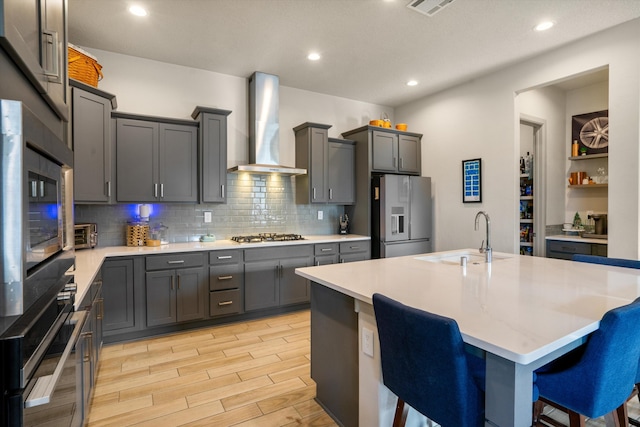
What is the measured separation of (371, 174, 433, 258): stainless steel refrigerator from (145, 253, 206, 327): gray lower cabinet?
7.65 ft

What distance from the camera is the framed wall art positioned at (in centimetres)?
448

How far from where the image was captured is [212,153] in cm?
386

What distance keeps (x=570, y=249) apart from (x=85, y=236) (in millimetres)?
5403

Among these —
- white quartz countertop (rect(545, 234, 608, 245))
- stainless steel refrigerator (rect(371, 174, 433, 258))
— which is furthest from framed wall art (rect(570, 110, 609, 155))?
stainless steel refrigerator (rect(371, 174, 433, 258))

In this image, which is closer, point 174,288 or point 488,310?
point 488,310

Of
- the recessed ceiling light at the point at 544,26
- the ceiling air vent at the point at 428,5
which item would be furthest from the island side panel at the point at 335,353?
the recessed ceiling light at the point at 544,26

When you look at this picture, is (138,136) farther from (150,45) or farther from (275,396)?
(275,396)

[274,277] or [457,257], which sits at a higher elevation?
[457,257]

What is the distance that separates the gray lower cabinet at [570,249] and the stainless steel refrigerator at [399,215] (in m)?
1.54

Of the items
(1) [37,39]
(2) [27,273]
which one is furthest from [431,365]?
(1) [37,39]

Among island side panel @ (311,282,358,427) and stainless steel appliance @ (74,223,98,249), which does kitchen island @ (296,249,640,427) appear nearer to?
island side panel @ (311,282,358,427)

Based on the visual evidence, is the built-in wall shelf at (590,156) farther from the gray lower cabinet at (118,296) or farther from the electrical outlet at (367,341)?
the gray lower cabinet at (118,296)

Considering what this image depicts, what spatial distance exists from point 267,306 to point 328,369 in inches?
77.3

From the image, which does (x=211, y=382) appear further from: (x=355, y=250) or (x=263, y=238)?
(x=355, y=250)
